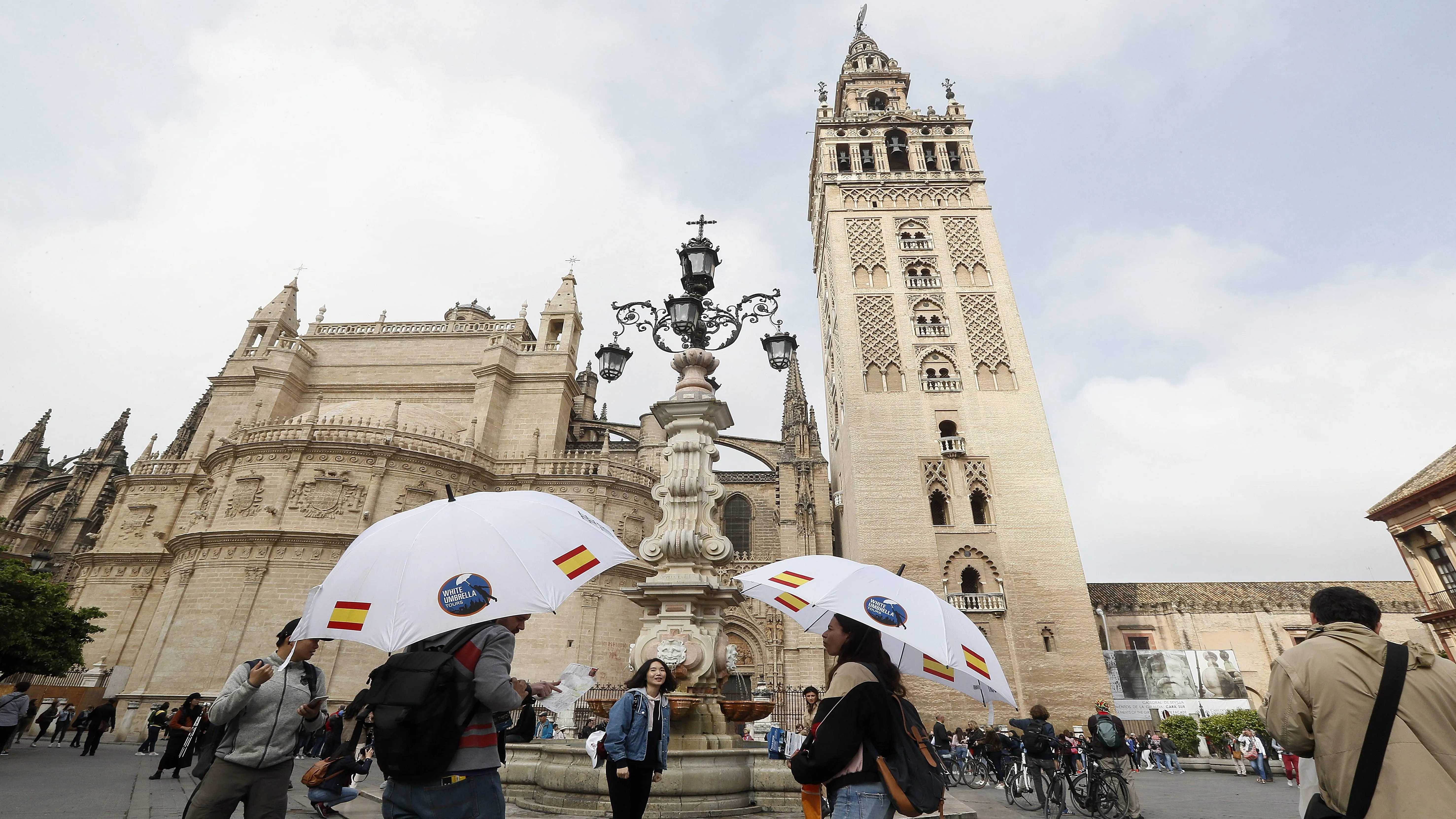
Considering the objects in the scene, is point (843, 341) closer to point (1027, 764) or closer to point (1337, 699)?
point (1027, 764)

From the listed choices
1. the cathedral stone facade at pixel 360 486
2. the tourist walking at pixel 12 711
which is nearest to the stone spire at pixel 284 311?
the cathedral stone facade at pixel 360 486

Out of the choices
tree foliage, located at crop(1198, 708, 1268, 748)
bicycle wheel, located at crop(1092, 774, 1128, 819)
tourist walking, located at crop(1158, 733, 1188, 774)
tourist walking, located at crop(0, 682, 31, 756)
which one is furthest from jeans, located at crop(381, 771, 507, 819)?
tree foliage, located at crop(1198, 708, 1268, 748)

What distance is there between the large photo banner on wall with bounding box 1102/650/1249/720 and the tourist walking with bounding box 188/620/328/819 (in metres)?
27.0

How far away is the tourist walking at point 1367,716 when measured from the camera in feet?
7.17

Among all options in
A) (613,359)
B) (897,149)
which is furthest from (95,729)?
(897,149)

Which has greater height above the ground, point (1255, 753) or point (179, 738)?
point (179, 738)

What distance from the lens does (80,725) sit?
15664mm

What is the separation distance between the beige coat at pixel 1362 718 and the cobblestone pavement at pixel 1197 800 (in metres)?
5.68

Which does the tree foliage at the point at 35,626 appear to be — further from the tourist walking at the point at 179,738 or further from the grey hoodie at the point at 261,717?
the grey hoodie at the point at 261,717

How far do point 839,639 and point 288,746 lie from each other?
271 cm

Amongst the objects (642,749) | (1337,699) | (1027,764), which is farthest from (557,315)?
(1337,699)

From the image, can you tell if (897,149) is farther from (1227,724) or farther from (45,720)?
(45,720)

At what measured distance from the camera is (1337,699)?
93.3 inches

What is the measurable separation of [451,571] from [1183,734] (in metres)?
24.2
